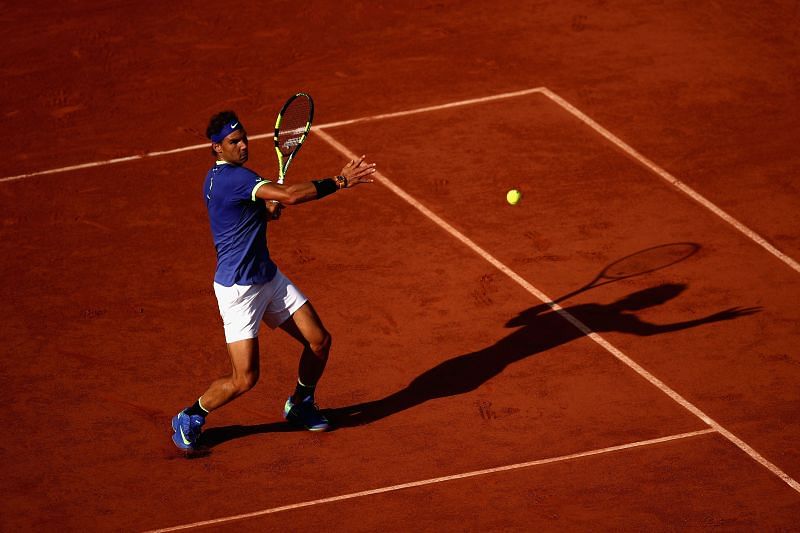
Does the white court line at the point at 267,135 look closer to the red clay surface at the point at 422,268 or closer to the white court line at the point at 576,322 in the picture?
the red clay surface at the point at 422,268

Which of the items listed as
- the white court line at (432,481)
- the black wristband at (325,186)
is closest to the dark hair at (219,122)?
the black wristband at (325,186)

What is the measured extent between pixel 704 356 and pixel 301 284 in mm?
3814

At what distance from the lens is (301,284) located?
1185 cm

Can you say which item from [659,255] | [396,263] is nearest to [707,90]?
[659,255]

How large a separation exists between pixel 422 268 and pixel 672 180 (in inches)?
124

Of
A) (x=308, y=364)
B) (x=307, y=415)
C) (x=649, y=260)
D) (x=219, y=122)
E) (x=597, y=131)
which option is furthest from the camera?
(x=597, y=131)

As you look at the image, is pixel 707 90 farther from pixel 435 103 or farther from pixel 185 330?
pixel 185 330

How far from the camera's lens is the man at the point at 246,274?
8.88 metres

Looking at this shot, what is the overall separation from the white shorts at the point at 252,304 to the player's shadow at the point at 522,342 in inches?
47.8

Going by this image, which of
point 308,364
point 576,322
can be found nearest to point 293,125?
point 308,364

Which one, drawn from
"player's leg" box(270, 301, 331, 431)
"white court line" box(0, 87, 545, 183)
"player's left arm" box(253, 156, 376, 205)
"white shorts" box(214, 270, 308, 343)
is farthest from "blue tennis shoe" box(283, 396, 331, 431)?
"white court line" box(0, 87, 545, 183)

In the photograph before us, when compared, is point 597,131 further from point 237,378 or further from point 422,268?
point 237,378

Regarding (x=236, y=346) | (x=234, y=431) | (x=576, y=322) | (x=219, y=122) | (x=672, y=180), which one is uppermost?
(x=219, y=122)

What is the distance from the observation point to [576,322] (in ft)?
36.7
